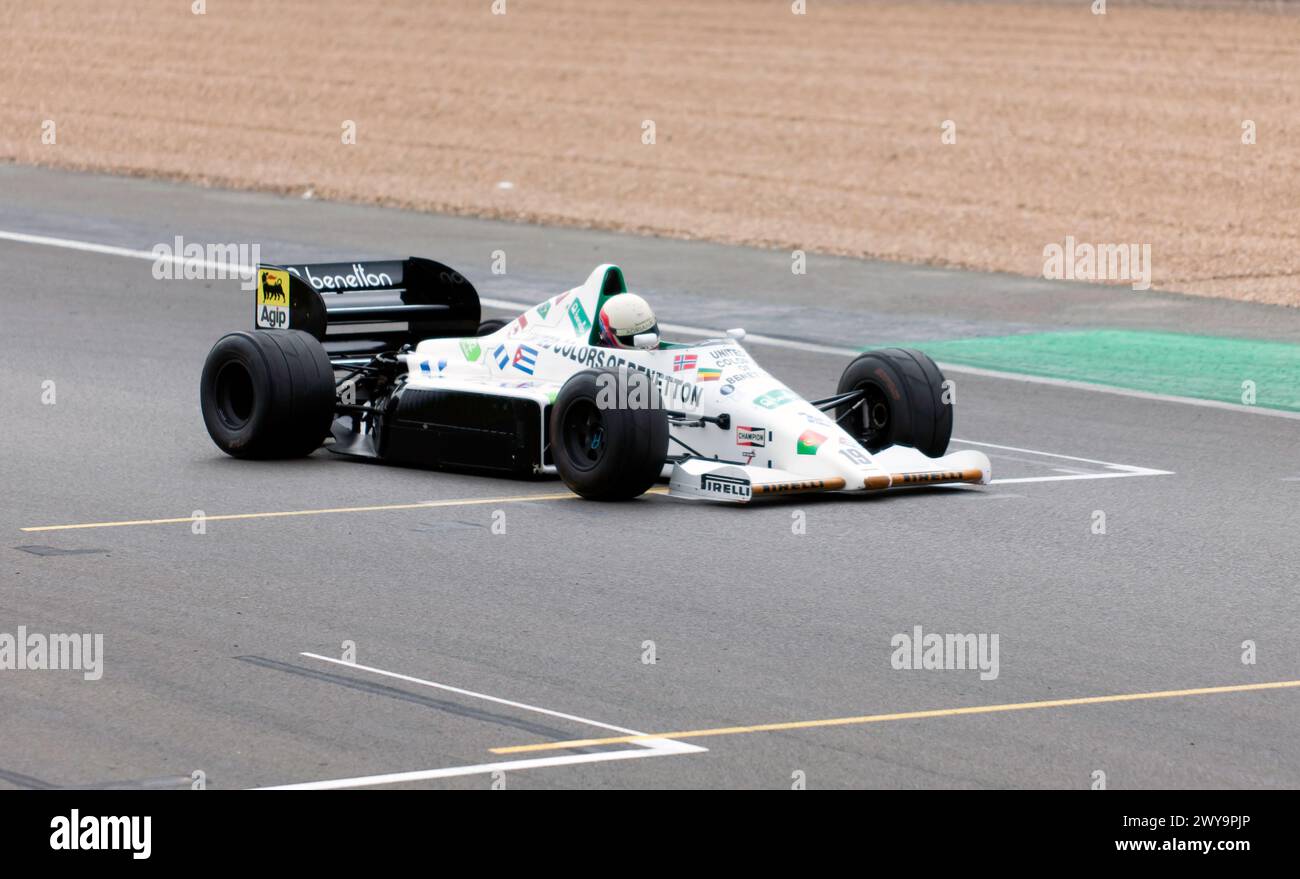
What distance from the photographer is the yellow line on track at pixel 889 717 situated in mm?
8188

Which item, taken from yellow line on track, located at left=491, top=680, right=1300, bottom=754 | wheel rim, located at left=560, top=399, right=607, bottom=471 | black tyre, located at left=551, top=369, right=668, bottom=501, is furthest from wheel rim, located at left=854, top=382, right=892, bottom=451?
yellow line on track, located at left=491, top=680, right=1300, bottom=754

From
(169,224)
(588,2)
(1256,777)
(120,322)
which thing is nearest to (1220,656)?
(1256,777)

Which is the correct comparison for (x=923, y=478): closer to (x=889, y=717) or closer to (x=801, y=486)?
(x=801, y=486)

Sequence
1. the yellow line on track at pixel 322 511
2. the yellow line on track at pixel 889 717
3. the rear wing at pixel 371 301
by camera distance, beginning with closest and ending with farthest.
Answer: the yellow line on track at pixel 889 717 < the yellow line on track at pixel 322 511 < the rear wing at pixel 371 301

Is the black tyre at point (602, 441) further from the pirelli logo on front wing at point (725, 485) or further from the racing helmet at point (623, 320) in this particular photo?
the racing helmet at point (623, 320)

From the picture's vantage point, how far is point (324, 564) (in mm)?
11117

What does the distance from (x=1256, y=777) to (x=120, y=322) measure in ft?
45.8

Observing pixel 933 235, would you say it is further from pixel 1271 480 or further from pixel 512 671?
pixel 512 671

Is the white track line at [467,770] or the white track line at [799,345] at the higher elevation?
the white track line at [799,345]

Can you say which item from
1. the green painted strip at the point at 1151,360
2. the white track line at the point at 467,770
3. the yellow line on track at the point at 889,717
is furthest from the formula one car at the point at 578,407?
the green painted strip at the point at 1151,360

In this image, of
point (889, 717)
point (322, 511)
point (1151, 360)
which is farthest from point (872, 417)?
point (1151, 360)

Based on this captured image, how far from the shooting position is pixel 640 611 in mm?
10219

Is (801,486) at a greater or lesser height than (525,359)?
lesser

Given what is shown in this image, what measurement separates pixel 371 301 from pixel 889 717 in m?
7.64
